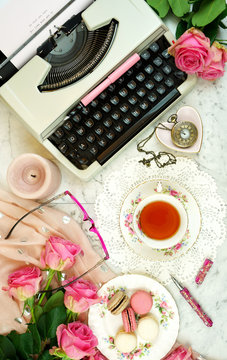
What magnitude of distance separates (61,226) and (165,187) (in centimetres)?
36

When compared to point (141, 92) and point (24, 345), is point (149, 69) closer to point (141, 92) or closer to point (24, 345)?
point (141, 92)

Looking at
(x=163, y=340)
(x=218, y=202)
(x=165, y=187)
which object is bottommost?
(x=163, y=340)

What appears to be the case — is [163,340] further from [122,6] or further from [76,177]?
[122,6]

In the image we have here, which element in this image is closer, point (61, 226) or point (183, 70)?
point (183, 70)

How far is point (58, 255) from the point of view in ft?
3.84

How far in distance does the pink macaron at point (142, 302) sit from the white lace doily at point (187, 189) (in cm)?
7

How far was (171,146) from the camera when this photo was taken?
1238mm

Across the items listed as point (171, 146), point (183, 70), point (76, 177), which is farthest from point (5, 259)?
point (183, 70)

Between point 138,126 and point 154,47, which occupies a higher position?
point 154,47

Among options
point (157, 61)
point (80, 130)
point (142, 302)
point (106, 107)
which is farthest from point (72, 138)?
point (142, 302)

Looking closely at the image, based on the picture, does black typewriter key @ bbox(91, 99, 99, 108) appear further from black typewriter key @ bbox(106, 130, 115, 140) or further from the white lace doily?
the white lace doily

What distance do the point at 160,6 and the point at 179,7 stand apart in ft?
0.19

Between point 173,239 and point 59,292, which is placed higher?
point 59,292

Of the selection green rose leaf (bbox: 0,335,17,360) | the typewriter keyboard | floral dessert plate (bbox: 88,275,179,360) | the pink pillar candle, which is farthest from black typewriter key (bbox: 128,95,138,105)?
green rose leaf (bbox: 0,335,17,360)
